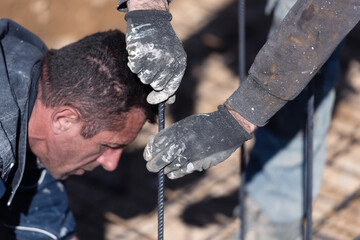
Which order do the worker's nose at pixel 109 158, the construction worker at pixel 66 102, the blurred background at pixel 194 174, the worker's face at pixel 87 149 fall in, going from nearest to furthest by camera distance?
the construction worker at pixel 66 102 < the worker's face at pixel 87 149 < the worker's nose at pixel 109 158 < the blurred background at pixel 194 174

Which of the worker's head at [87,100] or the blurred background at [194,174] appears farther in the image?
the blurred background at [194,174]

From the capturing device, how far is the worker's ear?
199 cm

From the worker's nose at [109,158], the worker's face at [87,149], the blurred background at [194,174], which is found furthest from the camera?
the blurred background at [194,174]

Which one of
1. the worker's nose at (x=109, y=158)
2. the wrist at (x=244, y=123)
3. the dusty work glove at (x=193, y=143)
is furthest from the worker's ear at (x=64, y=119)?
the wrist at (x=244, y=123)

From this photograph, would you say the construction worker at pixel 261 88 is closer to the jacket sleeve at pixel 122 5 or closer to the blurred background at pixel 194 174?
the jacket sleeve at pixel 122 5

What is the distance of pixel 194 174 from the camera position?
11.9 ft

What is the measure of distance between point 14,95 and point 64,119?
6.6 inches

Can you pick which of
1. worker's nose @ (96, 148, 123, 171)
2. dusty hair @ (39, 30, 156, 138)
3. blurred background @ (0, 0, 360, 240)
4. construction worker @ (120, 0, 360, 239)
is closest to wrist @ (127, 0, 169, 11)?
construction worker @ (120, 0, 360, 239)

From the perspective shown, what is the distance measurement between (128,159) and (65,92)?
5.36 feet

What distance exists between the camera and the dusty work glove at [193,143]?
1.79 meters

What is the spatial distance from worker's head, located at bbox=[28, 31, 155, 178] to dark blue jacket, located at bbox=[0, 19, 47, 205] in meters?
0.06

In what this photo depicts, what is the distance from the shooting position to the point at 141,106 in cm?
208

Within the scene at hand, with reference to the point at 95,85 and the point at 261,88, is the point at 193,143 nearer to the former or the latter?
the point at 261,88

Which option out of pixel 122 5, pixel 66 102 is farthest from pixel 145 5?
pixel 66 102
